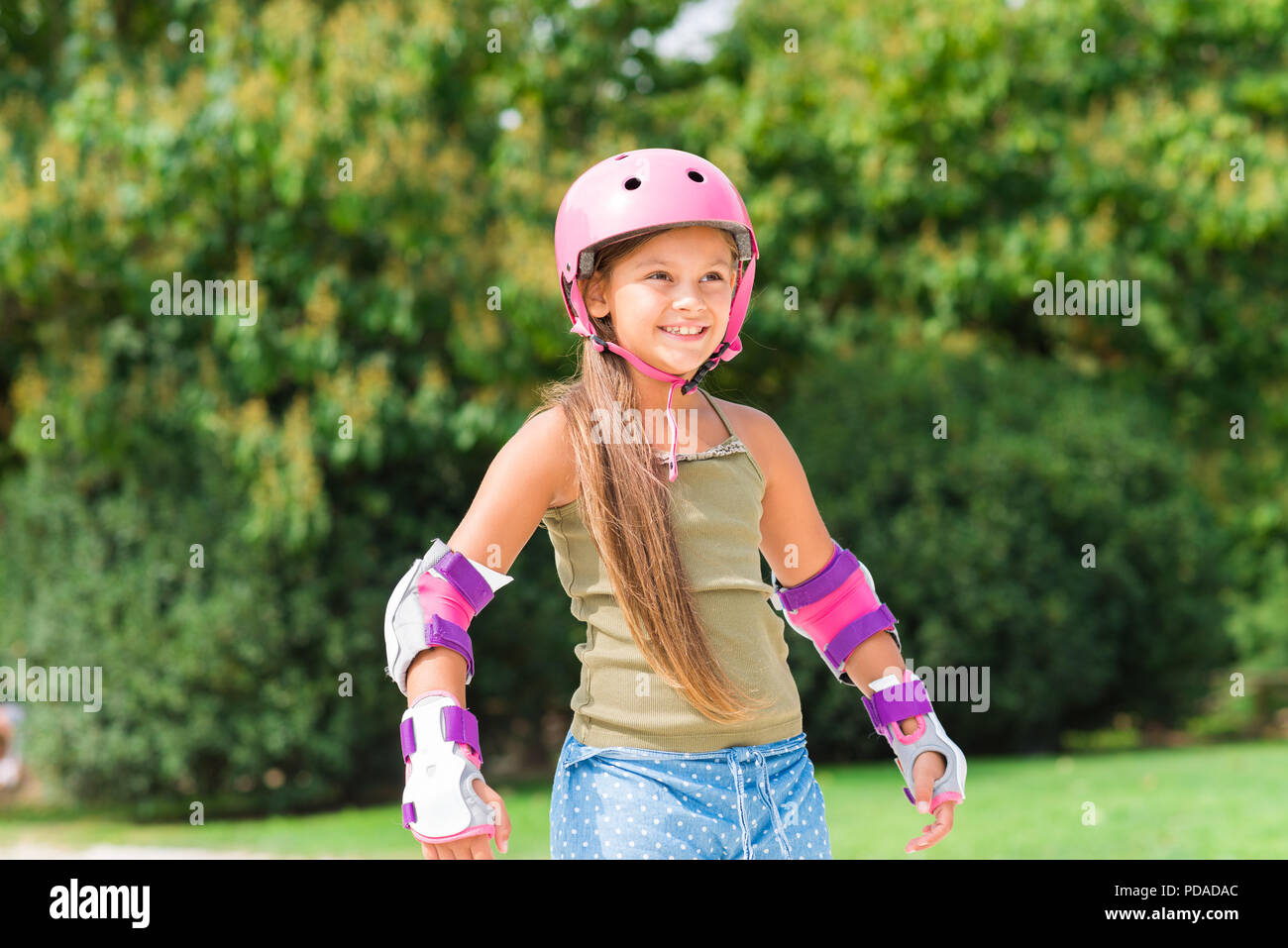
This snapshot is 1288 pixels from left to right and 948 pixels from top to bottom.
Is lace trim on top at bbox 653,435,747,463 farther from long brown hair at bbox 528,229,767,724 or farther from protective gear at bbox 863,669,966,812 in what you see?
protective gear at bbox 863,669,966,812

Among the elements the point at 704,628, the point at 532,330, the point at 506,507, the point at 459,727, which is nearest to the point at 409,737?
the point at 459,727

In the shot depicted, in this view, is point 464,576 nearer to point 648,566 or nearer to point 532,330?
point 648,566

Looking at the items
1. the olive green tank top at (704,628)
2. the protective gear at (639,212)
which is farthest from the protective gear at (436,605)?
the protective gear at (639,212)

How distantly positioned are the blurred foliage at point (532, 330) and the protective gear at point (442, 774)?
561cm

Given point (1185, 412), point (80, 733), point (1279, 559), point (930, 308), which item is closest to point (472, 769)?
point (80, 733)

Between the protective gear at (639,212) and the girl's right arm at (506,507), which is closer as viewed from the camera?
the girl's right arm at (506,507)

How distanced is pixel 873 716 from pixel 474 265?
5763mm

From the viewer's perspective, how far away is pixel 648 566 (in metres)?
2.39

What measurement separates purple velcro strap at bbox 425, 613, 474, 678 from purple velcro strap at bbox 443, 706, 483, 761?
0.08 m

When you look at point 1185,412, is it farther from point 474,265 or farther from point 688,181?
point 688,181

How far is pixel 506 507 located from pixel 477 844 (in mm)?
561

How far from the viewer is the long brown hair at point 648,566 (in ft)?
7.82

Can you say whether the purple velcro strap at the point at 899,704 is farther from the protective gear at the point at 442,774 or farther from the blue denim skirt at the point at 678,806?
the protective gear at the point at 442,774

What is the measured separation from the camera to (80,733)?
8.35 metres
